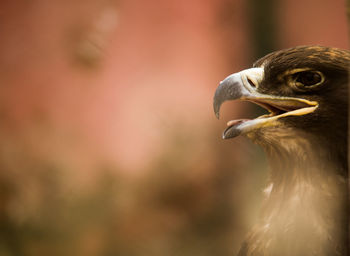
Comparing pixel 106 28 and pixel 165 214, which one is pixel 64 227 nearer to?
pixel 165 214

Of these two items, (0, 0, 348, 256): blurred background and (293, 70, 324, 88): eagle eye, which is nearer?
(293, 70, 324, 88): eagle eye

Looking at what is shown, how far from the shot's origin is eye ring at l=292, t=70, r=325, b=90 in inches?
49.1

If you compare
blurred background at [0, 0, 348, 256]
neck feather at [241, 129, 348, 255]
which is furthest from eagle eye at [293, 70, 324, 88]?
blurred background at [0, 0, 348, 256]

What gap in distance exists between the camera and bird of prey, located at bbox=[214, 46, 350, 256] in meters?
1.20

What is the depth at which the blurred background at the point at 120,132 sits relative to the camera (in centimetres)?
197

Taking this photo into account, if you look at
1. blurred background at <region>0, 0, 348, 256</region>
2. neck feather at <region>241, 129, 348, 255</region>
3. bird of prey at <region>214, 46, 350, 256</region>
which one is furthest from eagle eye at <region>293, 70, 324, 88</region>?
blurred background at <region>0, 0, 348, 256</region>

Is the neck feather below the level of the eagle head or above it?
below

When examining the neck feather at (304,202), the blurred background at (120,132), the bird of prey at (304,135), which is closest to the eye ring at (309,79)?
the bird of prey at (304,135)

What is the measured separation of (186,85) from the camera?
2.01 meters

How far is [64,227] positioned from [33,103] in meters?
0.56

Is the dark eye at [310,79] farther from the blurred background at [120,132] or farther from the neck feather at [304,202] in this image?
the blurred background at [120,132]

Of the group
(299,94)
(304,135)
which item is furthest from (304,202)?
(299,94)

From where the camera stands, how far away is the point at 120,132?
6.77 ft

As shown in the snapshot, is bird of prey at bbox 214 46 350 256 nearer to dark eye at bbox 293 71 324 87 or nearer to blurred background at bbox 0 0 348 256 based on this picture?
dark eye at bbox 293 71 324 87
